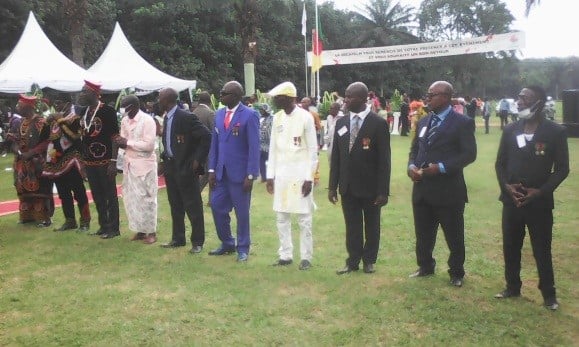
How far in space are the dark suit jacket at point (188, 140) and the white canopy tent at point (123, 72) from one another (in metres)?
11.3

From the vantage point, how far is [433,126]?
523 centimetres

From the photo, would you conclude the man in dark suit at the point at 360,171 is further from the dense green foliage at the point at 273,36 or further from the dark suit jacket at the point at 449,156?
the dense green foliage at the point at 273,36

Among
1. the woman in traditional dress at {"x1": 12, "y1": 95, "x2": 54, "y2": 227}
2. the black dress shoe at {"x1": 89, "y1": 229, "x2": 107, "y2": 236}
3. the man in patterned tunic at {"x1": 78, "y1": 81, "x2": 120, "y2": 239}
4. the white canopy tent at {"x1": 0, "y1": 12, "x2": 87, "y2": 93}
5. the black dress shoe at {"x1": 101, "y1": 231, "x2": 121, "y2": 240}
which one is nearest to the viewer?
the man in patterned tunic at {"x1": 78, "y1": 81, "x2": 120, "y2": 239}

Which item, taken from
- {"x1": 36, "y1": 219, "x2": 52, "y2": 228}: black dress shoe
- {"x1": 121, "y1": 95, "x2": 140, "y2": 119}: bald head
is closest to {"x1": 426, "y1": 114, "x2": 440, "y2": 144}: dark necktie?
{"x1": 121, "y1": 95, "x2": 140, "y2": 119}: bald head

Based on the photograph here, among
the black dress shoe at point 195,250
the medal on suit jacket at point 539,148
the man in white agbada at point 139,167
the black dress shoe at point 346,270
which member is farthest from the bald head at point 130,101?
the medal on suit jacket at point 539,148

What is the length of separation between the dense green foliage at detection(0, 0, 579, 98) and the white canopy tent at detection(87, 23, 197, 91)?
8.23 ft

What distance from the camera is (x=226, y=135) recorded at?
622 centimetres

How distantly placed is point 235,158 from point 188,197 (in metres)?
0.90

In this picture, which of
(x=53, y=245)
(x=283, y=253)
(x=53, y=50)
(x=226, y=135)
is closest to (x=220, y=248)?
(x=283, y=253)

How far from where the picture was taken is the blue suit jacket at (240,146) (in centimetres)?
612

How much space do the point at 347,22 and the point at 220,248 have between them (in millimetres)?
44856

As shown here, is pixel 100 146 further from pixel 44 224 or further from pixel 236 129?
pixel 236 129

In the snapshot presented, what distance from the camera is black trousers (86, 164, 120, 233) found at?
24.2 feet

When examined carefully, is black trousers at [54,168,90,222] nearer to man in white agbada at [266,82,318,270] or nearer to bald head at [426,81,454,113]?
man in white agbada at [266,82,318,270]
